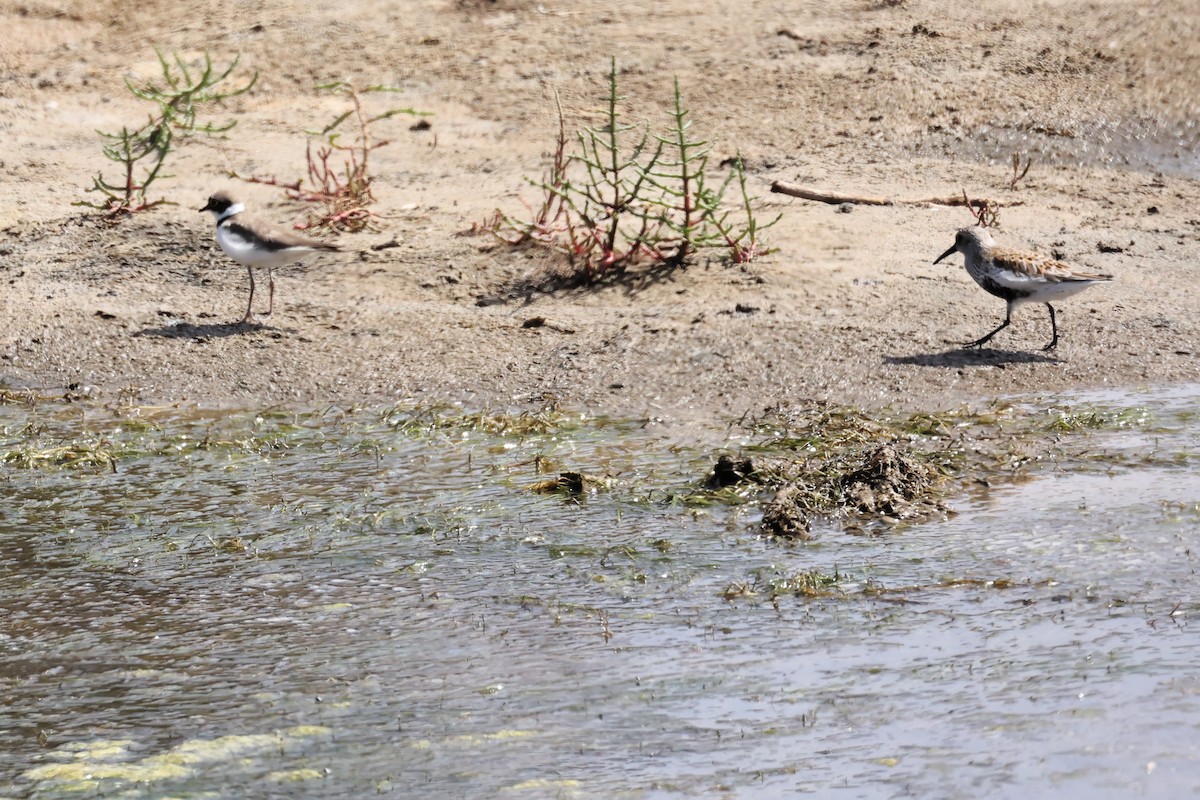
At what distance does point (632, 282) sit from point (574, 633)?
4.69 metres

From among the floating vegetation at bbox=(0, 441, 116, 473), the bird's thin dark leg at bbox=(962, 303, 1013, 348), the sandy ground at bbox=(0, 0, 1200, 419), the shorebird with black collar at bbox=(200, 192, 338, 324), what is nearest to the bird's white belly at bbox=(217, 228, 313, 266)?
the shorebird with black collar at bbox=(200, 192, 338, 324)

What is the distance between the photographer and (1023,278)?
8633 millimetres

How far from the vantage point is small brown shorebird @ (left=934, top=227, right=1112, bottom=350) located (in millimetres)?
8641

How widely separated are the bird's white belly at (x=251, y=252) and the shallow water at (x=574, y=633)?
2061 millimetres

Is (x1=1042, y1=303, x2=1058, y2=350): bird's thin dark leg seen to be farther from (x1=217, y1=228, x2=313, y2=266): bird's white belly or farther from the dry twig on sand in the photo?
(x1=217, y1=228, x2=313, y2=266): bird's white belly

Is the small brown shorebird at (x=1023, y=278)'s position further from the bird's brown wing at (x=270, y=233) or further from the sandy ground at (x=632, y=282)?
the bird's brown wing at (x=270, y=233)

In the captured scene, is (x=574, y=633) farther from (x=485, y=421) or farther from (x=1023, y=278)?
(x=1023, y=278)

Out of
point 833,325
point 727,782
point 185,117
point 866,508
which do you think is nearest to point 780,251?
point 833,325

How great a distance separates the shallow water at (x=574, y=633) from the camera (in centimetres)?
463

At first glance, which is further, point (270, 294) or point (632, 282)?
point (632, 282)

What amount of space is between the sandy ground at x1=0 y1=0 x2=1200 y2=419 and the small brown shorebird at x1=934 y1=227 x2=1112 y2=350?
0.32 m

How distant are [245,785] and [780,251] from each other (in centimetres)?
632

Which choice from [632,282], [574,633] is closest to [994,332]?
[632,282]

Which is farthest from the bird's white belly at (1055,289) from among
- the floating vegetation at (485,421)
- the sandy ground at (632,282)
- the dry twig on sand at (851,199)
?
the floating vegetation at (485,421)
